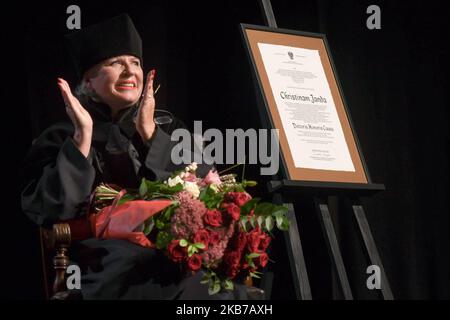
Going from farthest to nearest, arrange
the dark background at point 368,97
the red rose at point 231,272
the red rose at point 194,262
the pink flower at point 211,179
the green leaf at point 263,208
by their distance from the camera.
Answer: the dark background at point 368,97 < the pink flower at point 211,179 < the green leaf at point 263,208 < the red rose at point 231,272 < the red rose at point 194,262

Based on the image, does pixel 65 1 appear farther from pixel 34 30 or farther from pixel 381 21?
pixel 381 21

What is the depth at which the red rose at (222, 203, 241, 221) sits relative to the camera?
3.17m

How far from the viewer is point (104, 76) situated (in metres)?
3.68

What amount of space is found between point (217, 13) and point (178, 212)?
167cm

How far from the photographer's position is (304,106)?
3771 millimetres

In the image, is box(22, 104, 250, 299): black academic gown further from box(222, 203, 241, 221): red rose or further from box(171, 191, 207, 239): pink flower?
box(222, 203, 241, 221): red rose

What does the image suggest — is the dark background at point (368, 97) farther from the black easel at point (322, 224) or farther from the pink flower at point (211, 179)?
the pink flower at point (211, 179)

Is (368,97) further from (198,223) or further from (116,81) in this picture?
(198,223)

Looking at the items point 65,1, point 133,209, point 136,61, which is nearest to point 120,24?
point 136,61

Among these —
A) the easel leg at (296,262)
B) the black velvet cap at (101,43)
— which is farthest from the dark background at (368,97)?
the easel leg at (296,262)

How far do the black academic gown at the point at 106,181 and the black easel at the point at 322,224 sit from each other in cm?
34

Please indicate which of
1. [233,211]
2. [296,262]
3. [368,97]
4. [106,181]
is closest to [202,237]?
[233,211]

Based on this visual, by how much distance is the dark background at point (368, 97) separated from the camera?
171 inches

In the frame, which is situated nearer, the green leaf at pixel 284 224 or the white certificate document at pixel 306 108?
the green leaf at pixel 284 224
